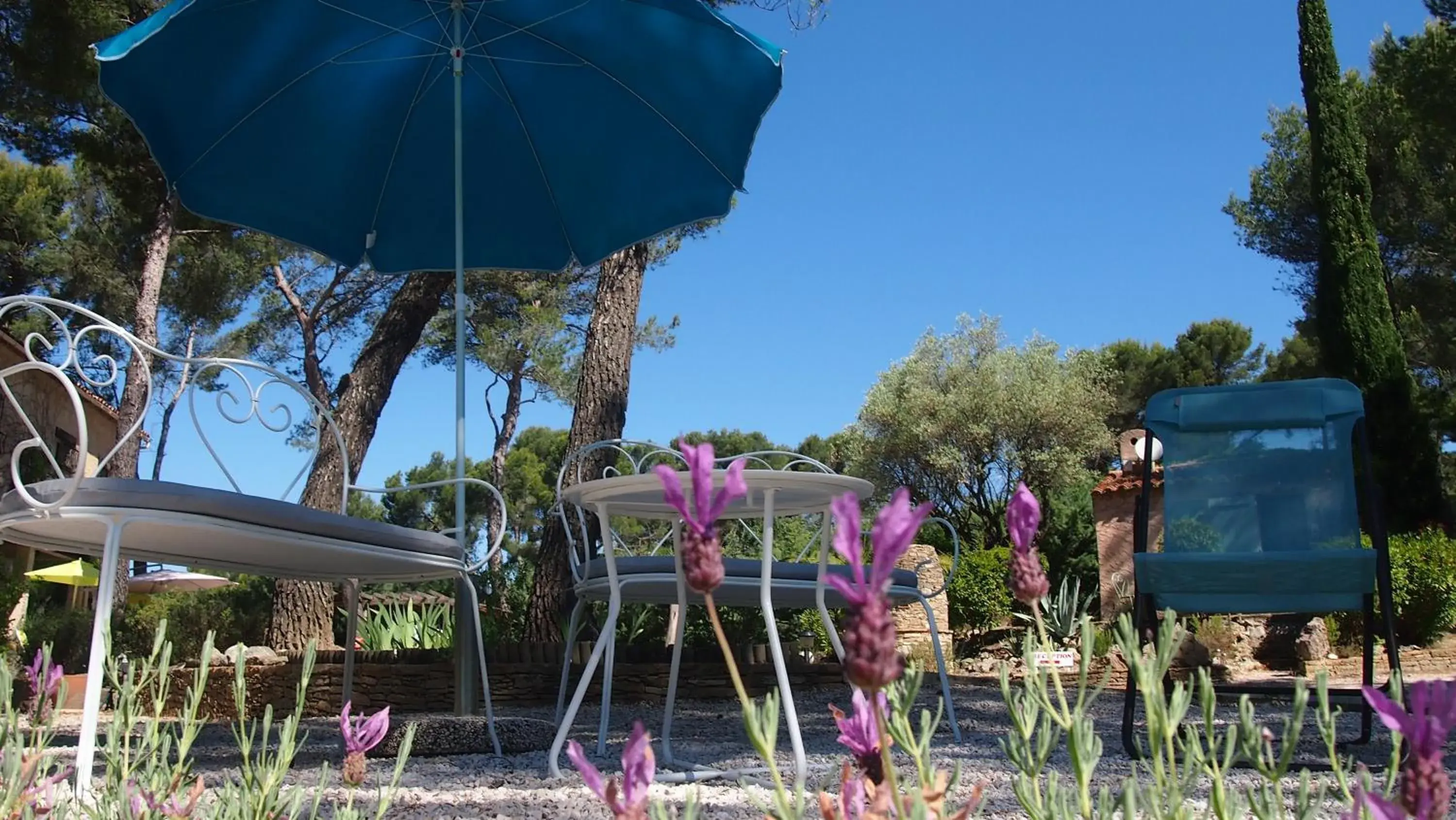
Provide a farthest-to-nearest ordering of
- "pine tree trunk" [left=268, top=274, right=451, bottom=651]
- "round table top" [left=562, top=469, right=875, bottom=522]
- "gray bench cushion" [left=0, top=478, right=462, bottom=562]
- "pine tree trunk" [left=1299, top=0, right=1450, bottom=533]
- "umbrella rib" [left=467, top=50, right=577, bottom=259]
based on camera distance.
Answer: "pine tree trunk" [left=1299, top=0, right=1450, bottom=533], "pine tree trunk" [left=268, top=274, right=451, bottom=651], "umbrella rib" [left=467, top=50, right=577, bottom=259], "round table top" [left=562, top=469, right=875, bottom=522], "gray bench cushion" [left=0, top=478, right=462, bottom=562]

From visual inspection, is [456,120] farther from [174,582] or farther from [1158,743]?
[174,582]

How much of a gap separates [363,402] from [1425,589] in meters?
9.21

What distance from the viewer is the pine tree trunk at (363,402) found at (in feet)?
22.4

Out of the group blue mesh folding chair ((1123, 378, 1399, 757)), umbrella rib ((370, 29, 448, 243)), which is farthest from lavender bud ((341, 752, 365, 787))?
umbrella rib ((370, 29, 448, 243))

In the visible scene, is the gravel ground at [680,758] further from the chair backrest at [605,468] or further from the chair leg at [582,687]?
the chair backrest at [605,468]

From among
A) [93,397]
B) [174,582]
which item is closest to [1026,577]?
[93,397]

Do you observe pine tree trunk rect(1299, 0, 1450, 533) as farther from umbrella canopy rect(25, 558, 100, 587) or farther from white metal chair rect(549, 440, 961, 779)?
umbrella canopy rect(25, 558, 100, 587)

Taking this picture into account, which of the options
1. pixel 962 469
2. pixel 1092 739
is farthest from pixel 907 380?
pixel 1092 739

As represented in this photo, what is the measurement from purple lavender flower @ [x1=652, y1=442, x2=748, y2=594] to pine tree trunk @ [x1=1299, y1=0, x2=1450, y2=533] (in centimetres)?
1337

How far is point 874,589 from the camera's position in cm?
63

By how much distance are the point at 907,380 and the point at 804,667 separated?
1584cm

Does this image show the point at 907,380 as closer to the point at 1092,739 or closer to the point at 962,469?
the point at 962,469

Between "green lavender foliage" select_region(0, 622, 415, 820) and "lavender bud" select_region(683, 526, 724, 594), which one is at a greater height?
"lavender bud" select_region(683, 526, 724, 594)

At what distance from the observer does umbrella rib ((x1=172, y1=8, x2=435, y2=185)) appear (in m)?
3.84
